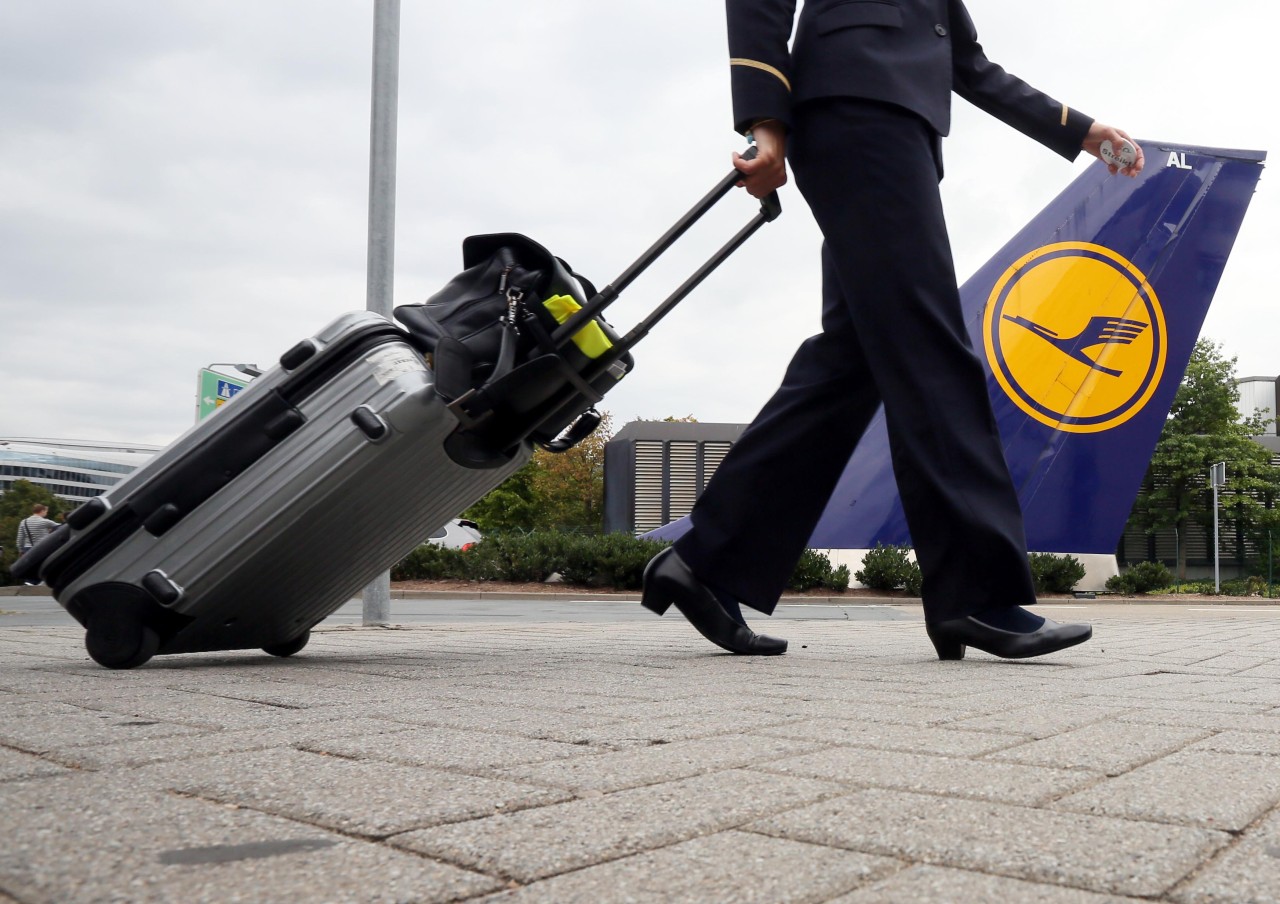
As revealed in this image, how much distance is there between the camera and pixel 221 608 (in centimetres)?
286

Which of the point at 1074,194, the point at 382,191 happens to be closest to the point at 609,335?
the point at 382,191

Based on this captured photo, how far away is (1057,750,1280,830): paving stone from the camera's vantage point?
115 cm

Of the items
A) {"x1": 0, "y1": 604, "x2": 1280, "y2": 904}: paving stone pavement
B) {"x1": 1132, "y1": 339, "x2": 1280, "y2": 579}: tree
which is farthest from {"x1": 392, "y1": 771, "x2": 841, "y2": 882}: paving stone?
{"x1": 1132, "y1": 339, "x2": 1280, "y2": 579}: tree

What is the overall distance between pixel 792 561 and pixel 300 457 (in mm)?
1418

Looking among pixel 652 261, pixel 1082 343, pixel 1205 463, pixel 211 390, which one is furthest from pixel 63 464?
pixel 652 261

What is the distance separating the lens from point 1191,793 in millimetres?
1260

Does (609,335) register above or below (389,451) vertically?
above

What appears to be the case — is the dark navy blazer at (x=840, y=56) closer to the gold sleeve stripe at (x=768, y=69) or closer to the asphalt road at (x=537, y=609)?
the gold sleeve stripe at (x=768, y=69)

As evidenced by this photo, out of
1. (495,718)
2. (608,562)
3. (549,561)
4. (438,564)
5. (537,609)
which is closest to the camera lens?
(495,718)

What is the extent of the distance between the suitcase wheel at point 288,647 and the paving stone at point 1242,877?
2727 millimetres

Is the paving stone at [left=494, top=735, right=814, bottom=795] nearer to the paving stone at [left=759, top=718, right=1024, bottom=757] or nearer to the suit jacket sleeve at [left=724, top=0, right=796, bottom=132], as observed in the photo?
the paving stone at [left=759, top=718, right=1024, bottom=757]

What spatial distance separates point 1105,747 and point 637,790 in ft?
2.41

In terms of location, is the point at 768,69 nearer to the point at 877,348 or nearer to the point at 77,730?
the point at 877,348

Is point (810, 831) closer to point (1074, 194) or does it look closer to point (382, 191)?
point (382, 191)
